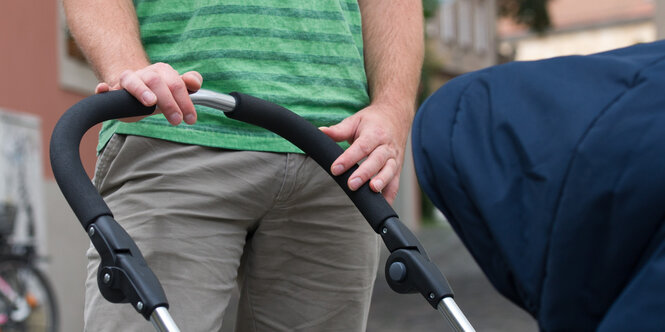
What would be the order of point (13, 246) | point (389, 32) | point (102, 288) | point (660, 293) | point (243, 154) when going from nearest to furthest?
point (660, 293) → point (102, 288) → point (243, 154) → point (389, 32) → point (13, 246)

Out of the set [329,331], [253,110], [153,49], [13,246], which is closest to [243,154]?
[253,110]

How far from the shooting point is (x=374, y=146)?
1818mm

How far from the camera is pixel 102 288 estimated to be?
143 centimetres

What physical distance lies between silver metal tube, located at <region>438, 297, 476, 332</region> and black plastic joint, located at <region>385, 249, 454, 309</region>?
0.01 metres

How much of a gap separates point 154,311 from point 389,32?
977 millimetres

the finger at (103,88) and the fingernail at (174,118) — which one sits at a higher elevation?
the finger at (103,88)

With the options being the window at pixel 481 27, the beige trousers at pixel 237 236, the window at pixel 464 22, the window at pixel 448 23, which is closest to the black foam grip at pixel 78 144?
the beige trousers at pixel 237 236

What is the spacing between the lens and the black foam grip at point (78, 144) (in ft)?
4.69

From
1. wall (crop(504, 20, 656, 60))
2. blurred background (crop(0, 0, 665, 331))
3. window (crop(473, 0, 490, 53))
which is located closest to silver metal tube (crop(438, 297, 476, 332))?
blurred background (crop(0, 0, 665, 331))

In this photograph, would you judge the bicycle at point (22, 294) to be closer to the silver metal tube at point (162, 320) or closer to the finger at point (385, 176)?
the finger at point (385, 176)

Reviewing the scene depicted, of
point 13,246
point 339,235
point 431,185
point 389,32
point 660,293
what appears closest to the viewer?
point 660,293

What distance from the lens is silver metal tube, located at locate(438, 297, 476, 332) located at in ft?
4.89

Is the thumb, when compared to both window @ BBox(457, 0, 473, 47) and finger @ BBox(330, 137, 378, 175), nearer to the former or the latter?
finger @ BBox(330, 137, 378, 175)

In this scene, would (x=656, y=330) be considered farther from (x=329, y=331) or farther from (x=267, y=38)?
(x=267, y=38)
